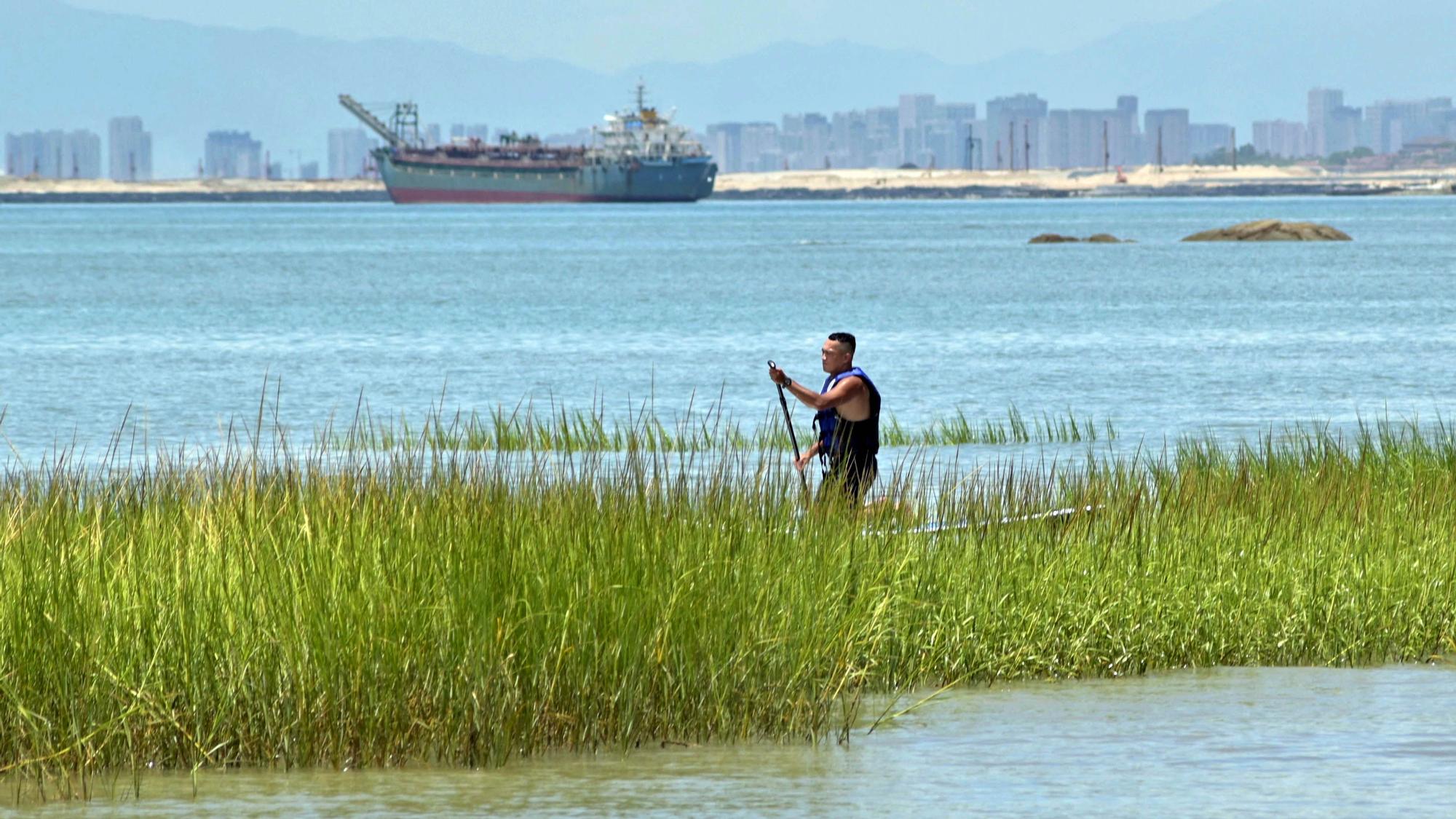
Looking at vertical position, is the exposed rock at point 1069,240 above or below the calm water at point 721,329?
above

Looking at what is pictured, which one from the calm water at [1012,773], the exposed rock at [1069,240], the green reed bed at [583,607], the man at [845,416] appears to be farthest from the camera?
the exposed rock at [1069,240]

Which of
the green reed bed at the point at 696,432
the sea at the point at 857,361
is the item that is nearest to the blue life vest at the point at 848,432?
the sea at the point at 857,361

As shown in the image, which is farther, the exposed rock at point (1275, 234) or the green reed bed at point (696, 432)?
the exposed rock at point (1275, 234)

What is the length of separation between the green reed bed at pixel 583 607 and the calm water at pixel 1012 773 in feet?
0.49

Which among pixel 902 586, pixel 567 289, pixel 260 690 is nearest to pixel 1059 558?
pixel 902 586

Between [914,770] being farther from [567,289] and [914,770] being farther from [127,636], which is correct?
[567,289]

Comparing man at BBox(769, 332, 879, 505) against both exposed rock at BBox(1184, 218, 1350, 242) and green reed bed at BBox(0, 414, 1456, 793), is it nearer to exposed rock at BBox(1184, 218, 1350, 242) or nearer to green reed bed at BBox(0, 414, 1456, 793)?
green reed bed at BBox(0, 414, 1456, 793)

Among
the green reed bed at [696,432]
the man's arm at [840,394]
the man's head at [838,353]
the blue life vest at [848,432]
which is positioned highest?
the man's head at [838,353]

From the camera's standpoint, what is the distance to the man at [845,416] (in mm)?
12445

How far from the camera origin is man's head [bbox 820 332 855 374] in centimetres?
1269

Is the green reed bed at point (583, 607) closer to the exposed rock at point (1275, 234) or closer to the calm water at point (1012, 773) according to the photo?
the calm water at point (1012, 773)

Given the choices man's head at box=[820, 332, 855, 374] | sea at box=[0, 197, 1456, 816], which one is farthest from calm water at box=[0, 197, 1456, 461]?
man's head at box=[820, 332, 855, 374]

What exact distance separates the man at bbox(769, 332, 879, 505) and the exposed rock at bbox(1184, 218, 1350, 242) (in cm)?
8920

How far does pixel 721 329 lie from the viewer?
5309 cm
